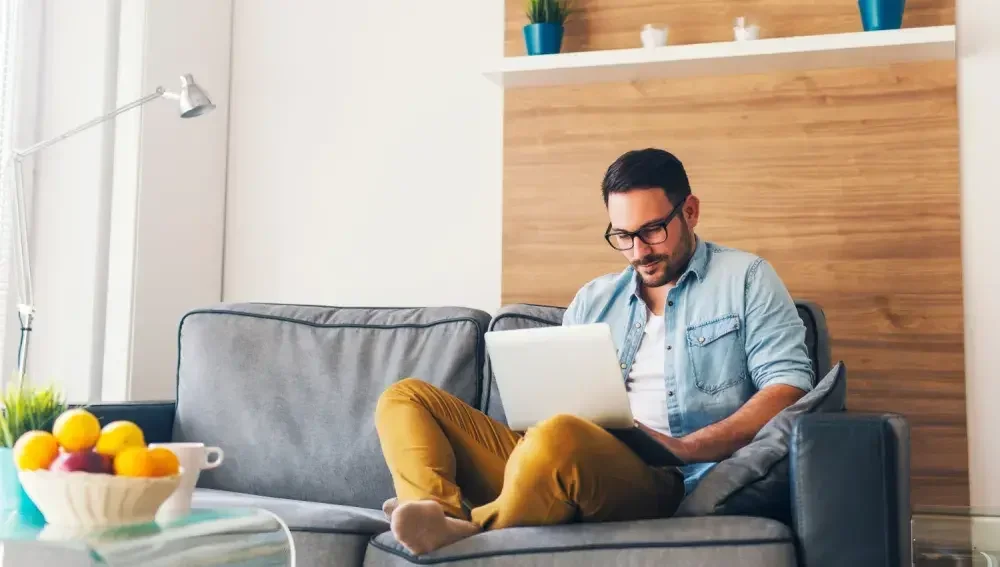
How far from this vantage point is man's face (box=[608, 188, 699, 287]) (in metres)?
2.33

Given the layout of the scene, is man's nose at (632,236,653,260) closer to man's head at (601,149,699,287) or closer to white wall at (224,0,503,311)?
man's head at (601,149,699,287)

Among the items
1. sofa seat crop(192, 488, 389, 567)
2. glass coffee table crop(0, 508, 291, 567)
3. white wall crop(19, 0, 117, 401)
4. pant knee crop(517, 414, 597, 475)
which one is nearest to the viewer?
glass coffee table crop(0, 508, 291, 567)

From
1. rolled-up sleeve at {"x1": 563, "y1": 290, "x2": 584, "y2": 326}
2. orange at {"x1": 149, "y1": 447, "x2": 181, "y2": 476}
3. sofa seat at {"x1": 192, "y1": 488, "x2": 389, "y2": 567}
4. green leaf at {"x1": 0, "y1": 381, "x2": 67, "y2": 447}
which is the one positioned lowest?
sofa seat at {"x1": 192, "y1": 488, "x2": 389, "y2": 567}

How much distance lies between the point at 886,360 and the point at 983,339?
9.6 inches

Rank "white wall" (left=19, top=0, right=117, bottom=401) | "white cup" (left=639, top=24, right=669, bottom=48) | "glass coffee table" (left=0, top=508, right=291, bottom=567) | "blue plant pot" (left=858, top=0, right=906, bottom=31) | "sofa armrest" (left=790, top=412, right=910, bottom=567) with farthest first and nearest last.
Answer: "white wall" (left=19, top=0, right=117, bottom=401) < "white cup" (left=639, top=24, right=669, bottom=48) < "blue plant pot" (left=858, top=0, right=906, bottom=31) < "sofa armrest" (left=790, top=412, right=910, bottom=567) < "glass coffee table" (left=0, top=508, right=291, bottom=567)

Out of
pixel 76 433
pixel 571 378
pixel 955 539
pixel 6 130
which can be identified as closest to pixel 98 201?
pixel 6 130

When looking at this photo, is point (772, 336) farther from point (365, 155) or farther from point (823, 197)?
point (365, 155)

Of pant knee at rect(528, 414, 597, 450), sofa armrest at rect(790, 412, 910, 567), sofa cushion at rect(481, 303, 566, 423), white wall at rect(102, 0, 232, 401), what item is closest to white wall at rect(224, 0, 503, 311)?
white wall at rect(102, 0, 232, 401)

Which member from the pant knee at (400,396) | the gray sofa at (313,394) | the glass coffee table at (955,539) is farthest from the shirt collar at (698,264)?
the glass coffee table at (955,539)

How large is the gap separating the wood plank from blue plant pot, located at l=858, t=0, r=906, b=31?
129 mm

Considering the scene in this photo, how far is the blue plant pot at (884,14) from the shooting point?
108 inches

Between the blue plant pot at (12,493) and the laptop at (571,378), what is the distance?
2.64ft

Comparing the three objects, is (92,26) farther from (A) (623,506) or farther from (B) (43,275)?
(A) (623,506)

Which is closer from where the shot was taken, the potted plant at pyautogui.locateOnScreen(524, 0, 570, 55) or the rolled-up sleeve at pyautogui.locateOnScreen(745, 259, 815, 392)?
the rolled-up sleeve at pyautogui.locateOnScreen(745, 259, 815, 392)
